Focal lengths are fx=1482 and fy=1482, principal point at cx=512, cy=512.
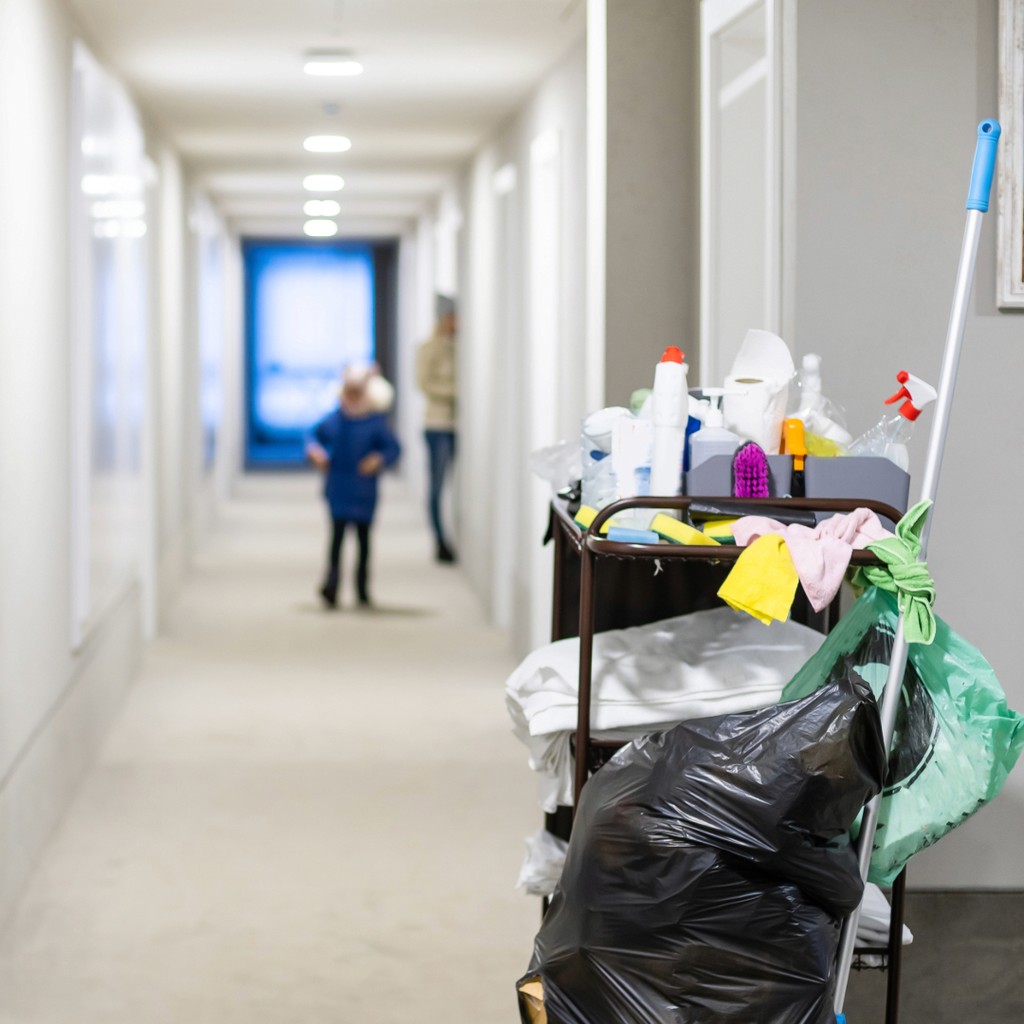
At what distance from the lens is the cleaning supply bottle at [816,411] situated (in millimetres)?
2354

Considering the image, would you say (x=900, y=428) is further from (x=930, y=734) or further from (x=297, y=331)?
(x=297, y=331)

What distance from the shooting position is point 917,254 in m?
2.65

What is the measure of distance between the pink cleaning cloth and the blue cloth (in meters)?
5.75

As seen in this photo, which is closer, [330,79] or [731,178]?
[731,178]

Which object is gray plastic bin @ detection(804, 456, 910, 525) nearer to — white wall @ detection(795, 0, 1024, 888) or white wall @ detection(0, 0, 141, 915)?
white wall @ detection(795, 0, 1024, 888)

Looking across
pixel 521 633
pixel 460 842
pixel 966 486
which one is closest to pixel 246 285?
pixel 521 633

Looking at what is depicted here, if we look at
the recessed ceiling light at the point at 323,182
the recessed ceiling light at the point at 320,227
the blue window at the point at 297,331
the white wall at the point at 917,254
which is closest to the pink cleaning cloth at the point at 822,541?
the white wall at the point at 917,254

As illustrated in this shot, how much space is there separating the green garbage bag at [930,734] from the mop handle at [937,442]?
4 centimetres

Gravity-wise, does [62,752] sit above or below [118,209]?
below

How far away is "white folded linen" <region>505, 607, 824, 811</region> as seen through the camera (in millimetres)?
2248

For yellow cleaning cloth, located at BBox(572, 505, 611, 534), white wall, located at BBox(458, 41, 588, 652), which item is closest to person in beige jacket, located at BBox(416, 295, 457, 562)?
white wall, located at BBox(458, 41, 588, 652)

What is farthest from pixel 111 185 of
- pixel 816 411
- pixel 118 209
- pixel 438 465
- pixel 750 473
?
pixel 438 465

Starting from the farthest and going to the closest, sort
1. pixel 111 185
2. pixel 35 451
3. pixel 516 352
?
pixel 516 352 → pixel 111 185 → pixel 35 451

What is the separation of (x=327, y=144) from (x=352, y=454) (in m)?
1.68
